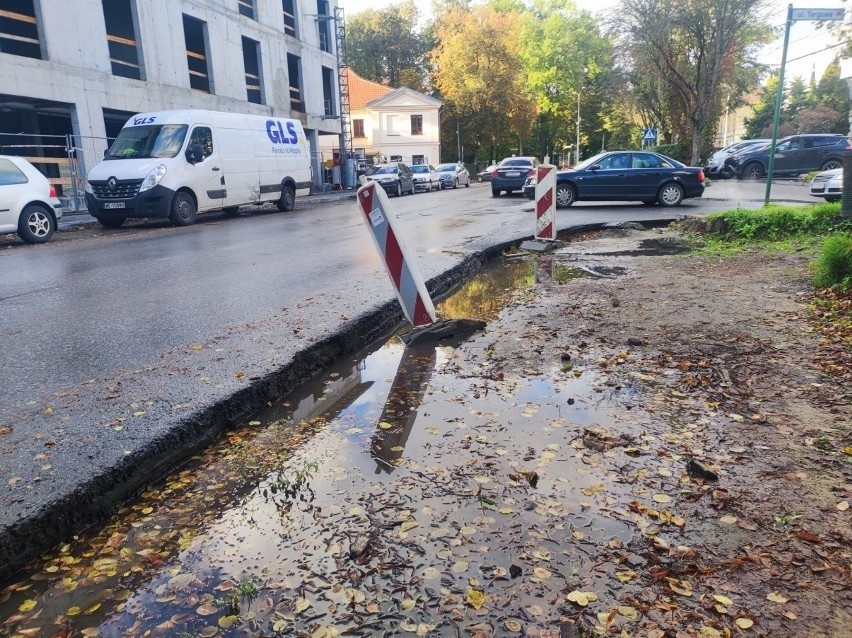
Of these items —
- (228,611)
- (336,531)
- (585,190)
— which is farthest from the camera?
(585,190)

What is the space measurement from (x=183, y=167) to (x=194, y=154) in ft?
1.73

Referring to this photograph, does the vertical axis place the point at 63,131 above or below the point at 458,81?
below

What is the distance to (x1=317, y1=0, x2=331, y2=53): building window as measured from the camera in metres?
35.7

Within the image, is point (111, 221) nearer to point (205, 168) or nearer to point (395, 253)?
point (205, 168)

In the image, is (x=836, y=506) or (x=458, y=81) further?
(x=458, y=81)

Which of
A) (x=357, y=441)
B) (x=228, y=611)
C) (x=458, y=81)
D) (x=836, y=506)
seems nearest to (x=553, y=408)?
(x=357, y=441)

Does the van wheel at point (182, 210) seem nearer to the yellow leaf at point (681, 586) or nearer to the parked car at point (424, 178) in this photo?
the yellow leaf at point (681, 586)

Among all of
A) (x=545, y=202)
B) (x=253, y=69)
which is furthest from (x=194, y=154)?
(x=253, y=69)

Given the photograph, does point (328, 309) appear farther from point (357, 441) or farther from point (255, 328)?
point (357, 441)

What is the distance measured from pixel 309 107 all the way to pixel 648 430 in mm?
33558

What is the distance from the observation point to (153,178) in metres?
14.7

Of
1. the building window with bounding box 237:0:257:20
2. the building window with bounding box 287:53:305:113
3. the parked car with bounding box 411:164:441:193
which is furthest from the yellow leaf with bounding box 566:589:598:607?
the building window with bounding box 287:53:305:113

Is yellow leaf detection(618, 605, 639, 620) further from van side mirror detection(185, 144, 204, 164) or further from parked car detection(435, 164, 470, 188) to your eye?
parked car detection(435, 164, 470, 188)

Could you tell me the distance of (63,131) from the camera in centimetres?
2241
